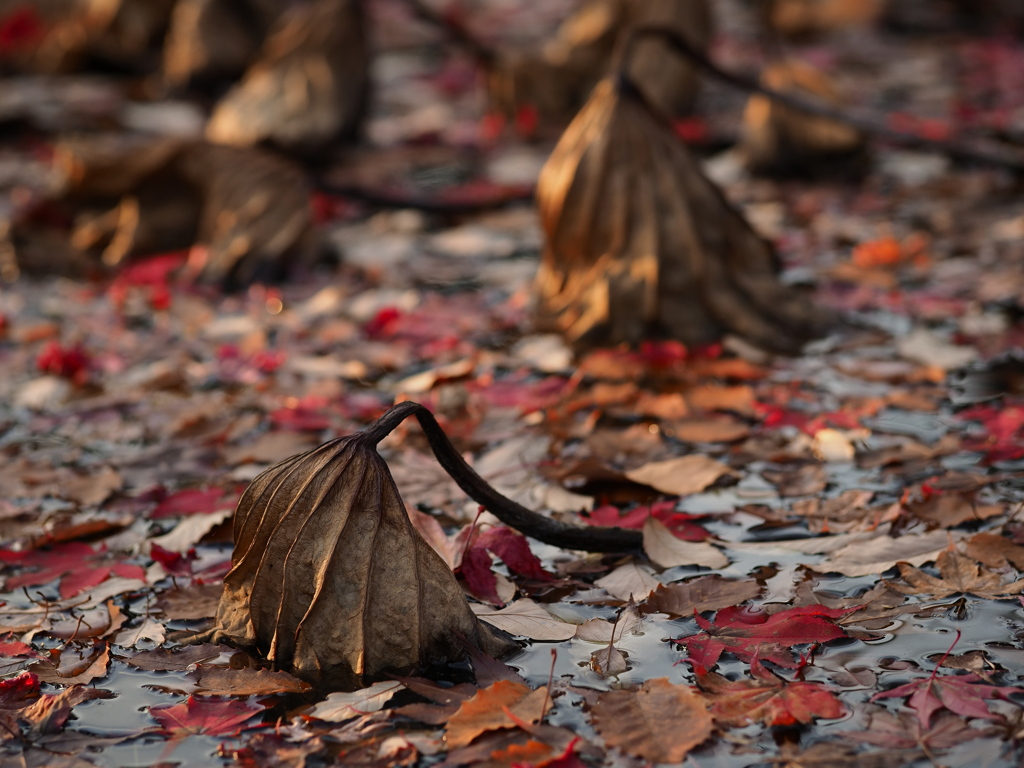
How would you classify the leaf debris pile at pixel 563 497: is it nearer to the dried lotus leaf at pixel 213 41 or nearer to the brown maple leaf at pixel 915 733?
the brown maple leaf at pixel 915 733

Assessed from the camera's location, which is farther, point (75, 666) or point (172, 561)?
point (172, 561)

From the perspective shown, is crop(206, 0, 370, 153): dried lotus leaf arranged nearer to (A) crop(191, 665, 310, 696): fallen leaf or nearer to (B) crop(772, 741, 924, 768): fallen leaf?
(A) crop(191, 665, 310, 696): fallen leaf

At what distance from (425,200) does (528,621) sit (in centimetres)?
301

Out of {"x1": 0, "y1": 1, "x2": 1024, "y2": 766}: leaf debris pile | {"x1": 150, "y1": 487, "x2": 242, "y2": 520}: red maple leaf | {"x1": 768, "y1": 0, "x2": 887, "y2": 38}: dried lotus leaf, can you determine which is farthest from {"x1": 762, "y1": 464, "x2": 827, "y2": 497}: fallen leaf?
{"x1": 768, "y1": 0, "x2": 887, "y2": 38}: dried lotus leaf

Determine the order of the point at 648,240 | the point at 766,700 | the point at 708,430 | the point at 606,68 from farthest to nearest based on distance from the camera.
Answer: the point at 606,68
the point at 648,240
the point at 708,430
the point at 766,700

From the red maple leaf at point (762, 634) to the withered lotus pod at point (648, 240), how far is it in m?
1.40

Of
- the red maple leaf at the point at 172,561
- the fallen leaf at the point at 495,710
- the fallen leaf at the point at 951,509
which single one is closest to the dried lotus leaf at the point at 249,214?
the red maple leaf at the point at 172,561

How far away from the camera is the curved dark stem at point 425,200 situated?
4148mm

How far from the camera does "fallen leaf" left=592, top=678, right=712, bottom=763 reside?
60.9 inches

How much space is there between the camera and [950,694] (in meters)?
1.62

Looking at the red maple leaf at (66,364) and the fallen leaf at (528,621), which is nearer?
the fallen leaf at (528,621)

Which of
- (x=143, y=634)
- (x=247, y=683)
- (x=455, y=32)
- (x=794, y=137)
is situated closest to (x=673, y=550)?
(x=247, y=683)

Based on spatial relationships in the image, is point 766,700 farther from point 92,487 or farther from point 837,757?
point 92,487

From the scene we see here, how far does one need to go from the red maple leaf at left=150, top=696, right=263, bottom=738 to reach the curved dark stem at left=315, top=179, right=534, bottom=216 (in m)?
2.67
